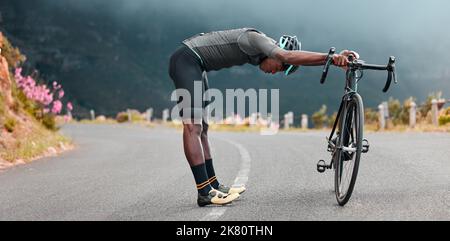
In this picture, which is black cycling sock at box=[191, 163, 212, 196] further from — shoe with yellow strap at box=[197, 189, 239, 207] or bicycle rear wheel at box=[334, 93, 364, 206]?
bicycle rear wheel at box=[334, 93, 364, 206]

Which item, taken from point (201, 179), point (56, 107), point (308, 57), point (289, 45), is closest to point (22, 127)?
point (56, 107)

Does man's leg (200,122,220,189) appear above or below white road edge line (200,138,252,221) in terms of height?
above

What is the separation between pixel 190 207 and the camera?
18.3 feet

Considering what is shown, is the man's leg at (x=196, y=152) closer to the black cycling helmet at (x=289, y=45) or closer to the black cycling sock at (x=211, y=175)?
the black cycling sock at (x=211, y=175)

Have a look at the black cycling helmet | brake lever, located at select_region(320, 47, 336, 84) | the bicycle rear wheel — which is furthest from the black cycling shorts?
the bicycle rear wheel

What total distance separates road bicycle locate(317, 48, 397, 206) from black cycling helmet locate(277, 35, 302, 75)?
0.41 meters

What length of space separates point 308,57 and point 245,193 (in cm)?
174

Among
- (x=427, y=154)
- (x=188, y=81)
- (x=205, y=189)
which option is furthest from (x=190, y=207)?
(x=427, y=154)

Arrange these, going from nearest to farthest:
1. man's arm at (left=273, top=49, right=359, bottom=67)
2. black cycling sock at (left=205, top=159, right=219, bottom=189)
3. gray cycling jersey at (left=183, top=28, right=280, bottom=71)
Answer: man's arm at (left=273, top=49, right=359, bottom=67), gray cycling jersey at (left=183, top=28, right=280, bottom=71), black cycling sock at (left=205, top=159, right=219, bottom=189)

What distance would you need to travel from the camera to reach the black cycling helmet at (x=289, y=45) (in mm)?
5379

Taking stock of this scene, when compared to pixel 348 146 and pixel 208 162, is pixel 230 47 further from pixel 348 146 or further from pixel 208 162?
pixel 348 146

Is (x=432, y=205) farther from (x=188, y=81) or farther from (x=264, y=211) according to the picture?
(x=188, y=81)

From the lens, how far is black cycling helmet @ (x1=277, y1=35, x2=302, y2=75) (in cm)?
538
